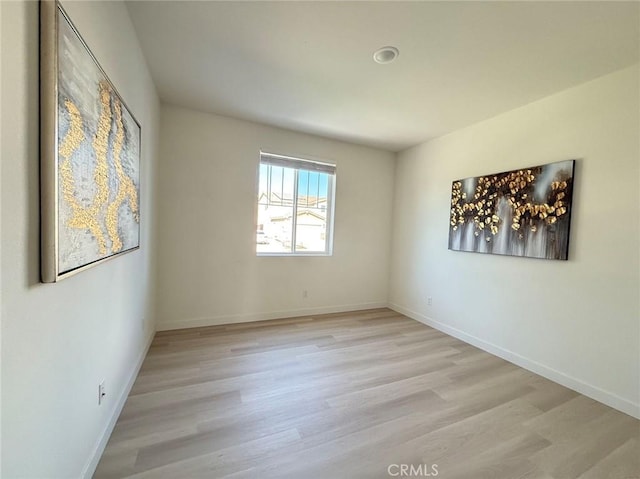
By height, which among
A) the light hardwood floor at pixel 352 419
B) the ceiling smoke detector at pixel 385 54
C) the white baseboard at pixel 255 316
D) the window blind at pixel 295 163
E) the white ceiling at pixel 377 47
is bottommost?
the light hardwood floor at pixel 352 419

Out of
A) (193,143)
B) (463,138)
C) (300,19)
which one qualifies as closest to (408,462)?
(300,19)

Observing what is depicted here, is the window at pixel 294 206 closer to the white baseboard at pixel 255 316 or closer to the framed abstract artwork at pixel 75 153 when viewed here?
the white baseboard at pixel 255 316

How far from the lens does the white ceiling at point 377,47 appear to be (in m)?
1.55

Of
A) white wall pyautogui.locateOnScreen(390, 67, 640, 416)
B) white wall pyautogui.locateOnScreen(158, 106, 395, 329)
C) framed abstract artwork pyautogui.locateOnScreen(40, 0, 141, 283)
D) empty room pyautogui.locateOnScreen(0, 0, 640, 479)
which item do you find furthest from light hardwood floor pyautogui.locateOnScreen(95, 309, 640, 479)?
framed abstract artwork pyautogui.locateOnScreen(40, 0, 141, 283)

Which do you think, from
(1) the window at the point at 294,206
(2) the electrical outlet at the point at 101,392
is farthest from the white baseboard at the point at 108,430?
(1) the window at the point at 294,206

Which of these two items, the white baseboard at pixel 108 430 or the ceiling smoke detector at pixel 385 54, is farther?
the ceiling smoke detector at pixel 385 54

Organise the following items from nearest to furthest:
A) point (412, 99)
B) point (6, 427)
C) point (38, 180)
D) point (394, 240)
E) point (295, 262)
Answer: point (6, 427) < point (38, 180) < point (412, 99) < point (295, 262) < point (394, 240)

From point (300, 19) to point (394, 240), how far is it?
331cm

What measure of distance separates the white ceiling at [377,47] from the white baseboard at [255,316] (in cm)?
255

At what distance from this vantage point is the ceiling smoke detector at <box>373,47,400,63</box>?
73.1 inches

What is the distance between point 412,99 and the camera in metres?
2.54

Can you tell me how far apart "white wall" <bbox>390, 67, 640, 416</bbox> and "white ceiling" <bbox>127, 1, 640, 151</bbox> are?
0.92 feet

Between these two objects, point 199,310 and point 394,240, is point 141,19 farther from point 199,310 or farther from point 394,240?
point 394,240

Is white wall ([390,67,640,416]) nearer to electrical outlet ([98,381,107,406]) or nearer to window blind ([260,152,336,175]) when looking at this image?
window blind ([260,152,336,175])
